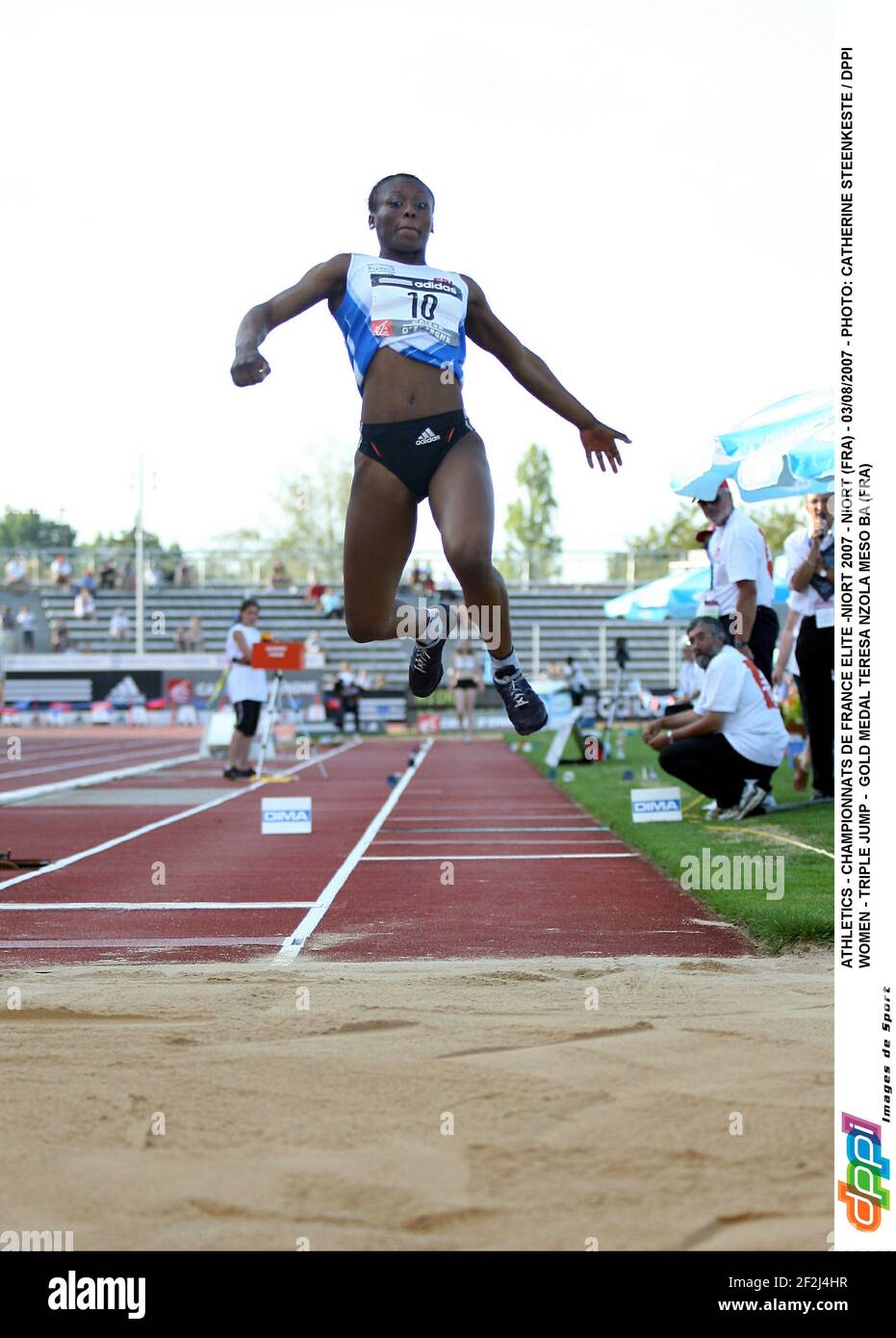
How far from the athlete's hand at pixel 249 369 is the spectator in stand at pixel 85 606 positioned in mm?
33854

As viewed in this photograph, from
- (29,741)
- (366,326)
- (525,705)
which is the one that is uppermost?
(366,326)

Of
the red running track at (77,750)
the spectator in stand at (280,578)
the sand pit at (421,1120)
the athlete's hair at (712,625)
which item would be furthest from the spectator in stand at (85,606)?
the sand pit at (421,1120)

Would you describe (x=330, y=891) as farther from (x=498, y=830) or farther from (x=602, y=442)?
(x=498, y=830)

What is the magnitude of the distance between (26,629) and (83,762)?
17168 millimetres

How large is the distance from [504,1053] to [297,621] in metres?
32.3

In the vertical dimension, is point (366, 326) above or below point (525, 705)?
above

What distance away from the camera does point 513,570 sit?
38.8 metres

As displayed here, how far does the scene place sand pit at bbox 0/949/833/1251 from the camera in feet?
7.76

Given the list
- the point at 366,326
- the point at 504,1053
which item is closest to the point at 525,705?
the point at 366,326

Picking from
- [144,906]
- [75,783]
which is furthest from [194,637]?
[144,906]

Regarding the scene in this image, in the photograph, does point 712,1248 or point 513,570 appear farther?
point 513,570

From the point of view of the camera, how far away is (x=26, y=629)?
116 feet

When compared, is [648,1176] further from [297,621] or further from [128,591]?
[128,591]

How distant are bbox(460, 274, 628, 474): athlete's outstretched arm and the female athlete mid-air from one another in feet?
0.54
